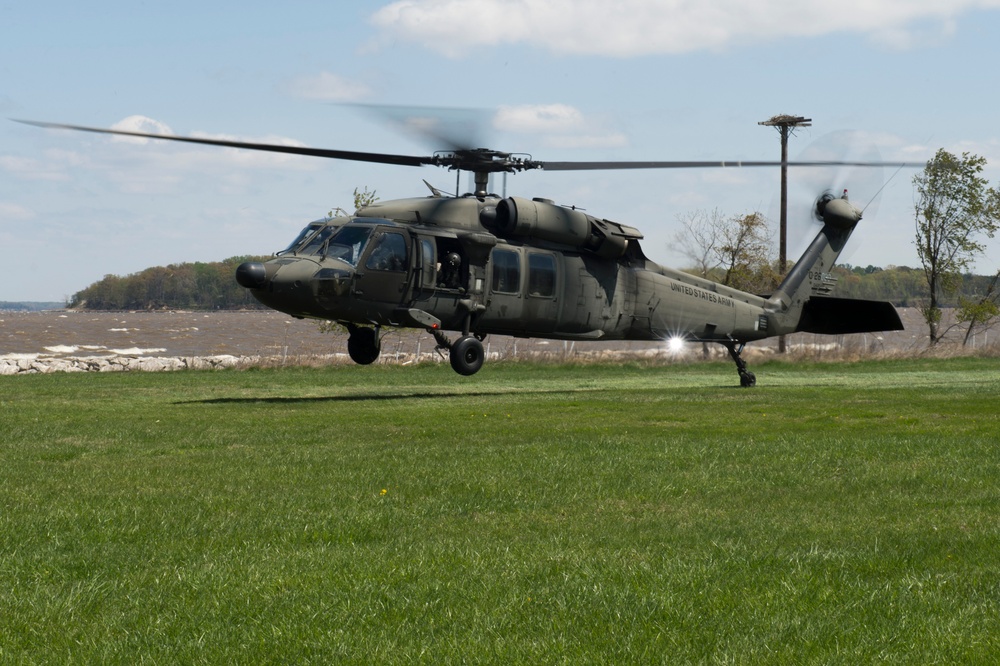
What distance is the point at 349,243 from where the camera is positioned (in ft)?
74.3

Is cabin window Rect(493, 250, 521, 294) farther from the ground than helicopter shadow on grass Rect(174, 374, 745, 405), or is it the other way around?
cabin window Rect(493, 250, 521, 294)

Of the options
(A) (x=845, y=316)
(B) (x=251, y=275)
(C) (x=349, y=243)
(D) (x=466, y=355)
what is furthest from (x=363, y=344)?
(A) (x=845, y=316)

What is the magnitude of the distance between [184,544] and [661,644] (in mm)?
3778

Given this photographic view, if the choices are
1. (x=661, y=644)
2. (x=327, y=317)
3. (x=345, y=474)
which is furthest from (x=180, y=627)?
(x=327, y=317)

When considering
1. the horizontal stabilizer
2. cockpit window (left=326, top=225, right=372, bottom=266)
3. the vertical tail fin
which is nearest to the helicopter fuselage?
cockpit window (left=326, top=225, right=372, bottom=266)

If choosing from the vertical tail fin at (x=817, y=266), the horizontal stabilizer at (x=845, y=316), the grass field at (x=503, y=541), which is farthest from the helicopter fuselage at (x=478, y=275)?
the grass field at (x=503, y=541)

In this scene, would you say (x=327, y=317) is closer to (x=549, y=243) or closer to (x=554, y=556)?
(x=549, y=243)

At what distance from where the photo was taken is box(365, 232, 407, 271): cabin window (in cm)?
2266

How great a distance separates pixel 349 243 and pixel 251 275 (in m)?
2.24

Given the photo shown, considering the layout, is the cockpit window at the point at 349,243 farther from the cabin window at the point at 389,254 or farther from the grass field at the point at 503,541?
the grass field at the point at 503,541

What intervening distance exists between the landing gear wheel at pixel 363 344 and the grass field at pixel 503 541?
7.86 metres

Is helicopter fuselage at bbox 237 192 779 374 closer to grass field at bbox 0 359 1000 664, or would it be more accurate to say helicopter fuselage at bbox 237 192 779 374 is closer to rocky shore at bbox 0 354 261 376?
grass field at bbox 0 359 1000 664

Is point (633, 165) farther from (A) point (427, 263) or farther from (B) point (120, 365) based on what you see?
(B) point (120, 365)

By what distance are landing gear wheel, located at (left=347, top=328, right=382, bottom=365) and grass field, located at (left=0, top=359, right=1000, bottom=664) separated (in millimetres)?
7864
